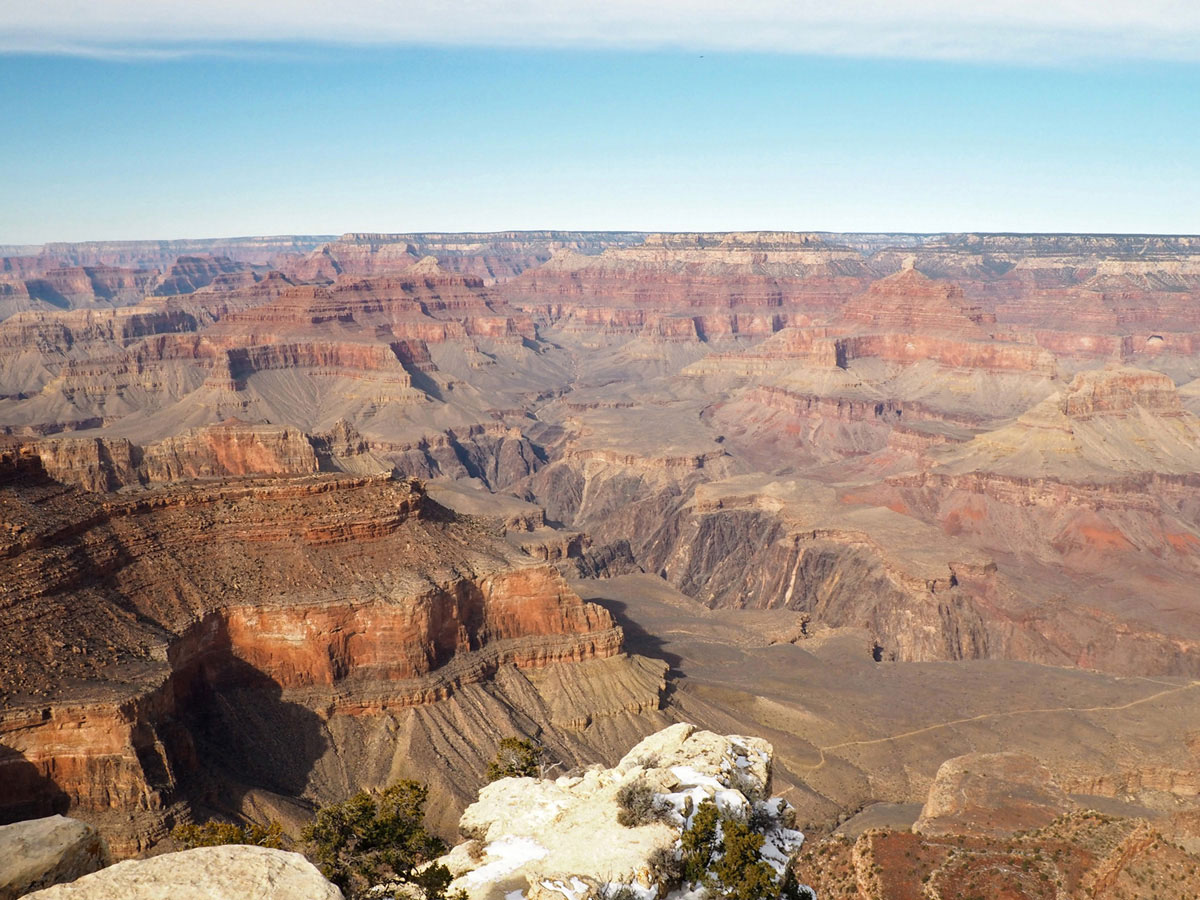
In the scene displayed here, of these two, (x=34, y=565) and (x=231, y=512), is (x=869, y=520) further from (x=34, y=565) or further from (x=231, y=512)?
(x=34, y=565)

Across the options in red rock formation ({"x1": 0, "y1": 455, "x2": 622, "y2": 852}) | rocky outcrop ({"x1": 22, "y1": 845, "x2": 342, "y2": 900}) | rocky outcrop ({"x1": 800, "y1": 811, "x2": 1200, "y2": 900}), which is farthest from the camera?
red rock formation ({"x1": 0, "y1": 455, "x2": 622, "y2": 852})

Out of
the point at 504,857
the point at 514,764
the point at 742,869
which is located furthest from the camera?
the point at 514,764

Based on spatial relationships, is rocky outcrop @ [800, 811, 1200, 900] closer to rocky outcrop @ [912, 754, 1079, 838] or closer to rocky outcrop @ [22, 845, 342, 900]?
rocky outcrop @ [912, 754, 1079, 838]

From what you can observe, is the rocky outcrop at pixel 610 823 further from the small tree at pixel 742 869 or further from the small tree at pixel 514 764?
the small tree at pixel 514 764

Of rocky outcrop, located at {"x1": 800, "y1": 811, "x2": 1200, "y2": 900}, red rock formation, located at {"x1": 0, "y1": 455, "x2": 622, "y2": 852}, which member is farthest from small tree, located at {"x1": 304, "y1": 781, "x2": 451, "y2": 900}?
rocky outcrop, located at {"x1": 800, "y1": 811, "x2": 1200, "y2": 900}

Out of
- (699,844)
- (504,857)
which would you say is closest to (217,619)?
(504,857)

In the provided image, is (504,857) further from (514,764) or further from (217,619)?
(217,619)
